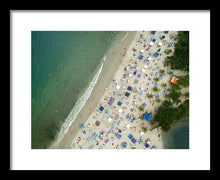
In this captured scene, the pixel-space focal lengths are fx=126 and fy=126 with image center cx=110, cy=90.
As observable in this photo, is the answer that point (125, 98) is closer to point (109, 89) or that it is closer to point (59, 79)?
point (109, 89)

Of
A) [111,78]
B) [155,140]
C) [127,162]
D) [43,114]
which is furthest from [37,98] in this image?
[155,140]

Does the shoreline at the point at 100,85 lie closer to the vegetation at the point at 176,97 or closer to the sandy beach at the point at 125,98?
the sandy beach at the point at 125,98

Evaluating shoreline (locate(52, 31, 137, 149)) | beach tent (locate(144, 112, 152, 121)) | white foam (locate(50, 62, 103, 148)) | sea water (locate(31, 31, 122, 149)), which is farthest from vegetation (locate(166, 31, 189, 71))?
white foam (locate(50, 62, 103, 148))

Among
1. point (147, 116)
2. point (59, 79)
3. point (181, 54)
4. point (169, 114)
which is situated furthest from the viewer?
point (59, 79)

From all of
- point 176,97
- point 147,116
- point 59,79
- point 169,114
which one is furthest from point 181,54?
point 59,79

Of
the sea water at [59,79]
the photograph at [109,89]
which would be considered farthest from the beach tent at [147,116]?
the sea water at [59,79]

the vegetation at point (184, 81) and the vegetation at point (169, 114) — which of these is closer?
the vegetation at point (169, 114)

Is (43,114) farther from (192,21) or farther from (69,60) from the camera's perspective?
(192,21)
